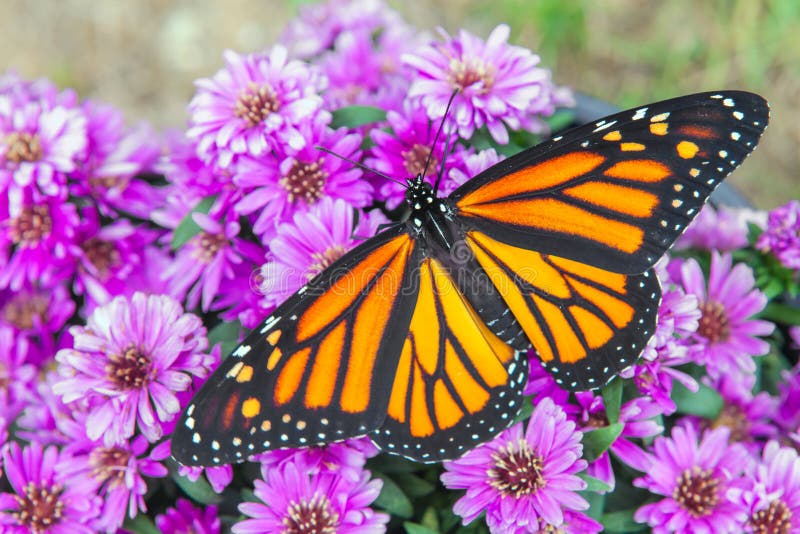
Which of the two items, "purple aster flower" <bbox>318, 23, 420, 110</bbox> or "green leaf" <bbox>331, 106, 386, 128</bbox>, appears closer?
"green leaf" <bbox>331, 106, 386, 128</bbox>

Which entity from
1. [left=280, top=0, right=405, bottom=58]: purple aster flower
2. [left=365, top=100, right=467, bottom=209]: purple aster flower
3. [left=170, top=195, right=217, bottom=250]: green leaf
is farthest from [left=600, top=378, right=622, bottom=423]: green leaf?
[left=280, top=0, right=405, bottom=58]: purple aster flower

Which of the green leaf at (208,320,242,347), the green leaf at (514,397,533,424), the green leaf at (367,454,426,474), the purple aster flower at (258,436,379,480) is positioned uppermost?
the green leaf at (208,320,242,347)

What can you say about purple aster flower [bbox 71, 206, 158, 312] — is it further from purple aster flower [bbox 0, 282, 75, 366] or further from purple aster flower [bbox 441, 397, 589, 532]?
purple aster flower [bbox 441, 397, 589, 532]

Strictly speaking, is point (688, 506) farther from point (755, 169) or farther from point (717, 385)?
point (755, 169)

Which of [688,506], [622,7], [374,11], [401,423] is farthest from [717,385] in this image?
[622,7]

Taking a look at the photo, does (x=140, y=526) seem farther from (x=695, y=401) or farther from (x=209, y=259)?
(x=695, y=401)

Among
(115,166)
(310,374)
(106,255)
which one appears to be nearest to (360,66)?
(115,166)
